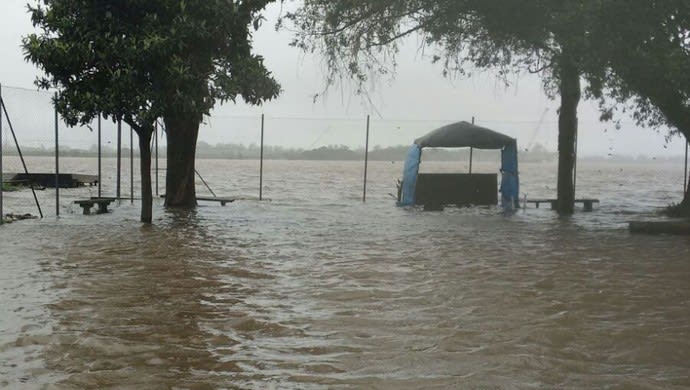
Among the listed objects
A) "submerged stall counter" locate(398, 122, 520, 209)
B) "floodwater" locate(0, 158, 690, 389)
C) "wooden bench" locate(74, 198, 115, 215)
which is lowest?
"floodwater" locate(0, 158, 690, 389)

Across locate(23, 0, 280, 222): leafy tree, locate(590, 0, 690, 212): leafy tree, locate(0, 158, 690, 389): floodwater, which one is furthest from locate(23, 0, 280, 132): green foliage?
locate(590, 0, 690, 212): leafy tree

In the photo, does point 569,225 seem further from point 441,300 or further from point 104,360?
point 104,360

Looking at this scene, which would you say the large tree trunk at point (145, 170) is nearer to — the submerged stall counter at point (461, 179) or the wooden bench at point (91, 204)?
the wooden bench at point (91, 204)

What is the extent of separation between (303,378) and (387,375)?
568mm

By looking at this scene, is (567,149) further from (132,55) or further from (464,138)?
(132,55)

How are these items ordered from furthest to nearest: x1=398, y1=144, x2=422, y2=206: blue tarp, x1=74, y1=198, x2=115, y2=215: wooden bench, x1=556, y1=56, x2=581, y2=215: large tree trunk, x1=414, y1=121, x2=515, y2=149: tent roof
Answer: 1. x1=398, y1=144, x2=422, y2=206: blue tarp
2. x1=414, y1=121, x2=515, y2=149: tent roof
3. x1=556, y1=56, x2=581, y2=215: large tree trunk
4. x1=74, y1=198, x2=115, y2=215: wooden bench

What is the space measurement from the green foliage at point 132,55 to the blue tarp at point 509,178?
385 inches

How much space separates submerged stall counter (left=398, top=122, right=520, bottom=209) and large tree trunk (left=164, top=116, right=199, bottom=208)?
625 centimetres

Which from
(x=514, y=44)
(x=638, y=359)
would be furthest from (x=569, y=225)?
(x=638, y=359)

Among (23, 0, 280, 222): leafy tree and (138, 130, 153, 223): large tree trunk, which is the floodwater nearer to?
(138, 130, 153, 223): large tree trunk

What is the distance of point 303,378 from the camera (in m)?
4.68

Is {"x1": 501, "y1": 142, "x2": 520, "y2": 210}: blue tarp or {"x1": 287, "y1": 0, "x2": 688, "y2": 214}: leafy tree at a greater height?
{"x1": 287, "y1": 0, "x2": 688, "y2": 214}: leafy tree

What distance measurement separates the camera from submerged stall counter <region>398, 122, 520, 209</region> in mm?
20234

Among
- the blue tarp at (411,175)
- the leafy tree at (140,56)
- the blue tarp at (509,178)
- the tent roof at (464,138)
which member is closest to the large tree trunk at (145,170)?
the leafy tree at (140,56)
